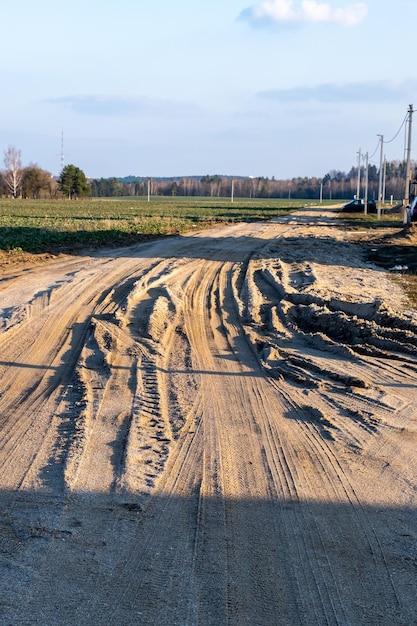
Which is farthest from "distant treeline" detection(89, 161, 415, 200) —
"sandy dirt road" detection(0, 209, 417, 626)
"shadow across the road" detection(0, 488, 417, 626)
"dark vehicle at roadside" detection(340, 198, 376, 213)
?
"shadow across the road" detection(0, 488, 417, 626)

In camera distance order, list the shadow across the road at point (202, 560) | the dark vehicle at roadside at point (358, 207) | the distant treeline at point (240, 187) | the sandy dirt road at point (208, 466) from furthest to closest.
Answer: the distant treeline at point (240, 187), the dark vehicle at roadside at point (358, 207), the sandy dirt road at point (208, 466), the shadow across the road at point (202, 560)

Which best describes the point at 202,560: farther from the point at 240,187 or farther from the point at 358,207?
the point at 240,187

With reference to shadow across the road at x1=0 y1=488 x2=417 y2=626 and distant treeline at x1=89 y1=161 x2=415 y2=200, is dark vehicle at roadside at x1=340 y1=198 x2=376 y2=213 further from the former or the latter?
distant treeline at x1=89 y1=161 x2=415 y2=200

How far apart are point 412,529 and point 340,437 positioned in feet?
5.88

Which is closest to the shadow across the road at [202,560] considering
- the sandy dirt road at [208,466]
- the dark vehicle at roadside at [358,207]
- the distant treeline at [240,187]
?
the sandy dirt road at [208,466]

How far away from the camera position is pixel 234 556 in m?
4.50

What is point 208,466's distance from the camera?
5.96 m

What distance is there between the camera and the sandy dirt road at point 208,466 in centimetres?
408

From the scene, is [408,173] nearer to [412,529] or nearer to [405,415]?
[405,415]

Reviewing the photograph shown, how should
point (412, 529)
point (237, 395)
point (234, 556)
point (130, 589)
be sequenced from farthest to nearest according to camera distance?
point (237, 395), point (412, 529), point (234, 556), point (130, 589)

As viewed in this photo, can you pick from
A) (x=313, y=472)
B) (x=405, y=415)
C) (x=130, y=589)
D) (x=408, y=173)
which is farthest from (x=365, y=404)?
(x=408, y=173)

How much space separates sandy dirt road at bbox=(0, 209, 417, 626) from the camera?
4.08 m

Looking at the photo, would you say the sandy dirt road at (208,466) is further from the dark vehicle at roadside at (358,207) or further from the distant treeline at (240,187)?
the distant treeline at (240,187)

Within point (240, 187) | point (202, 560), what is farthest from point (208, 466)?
point (240, 187)
